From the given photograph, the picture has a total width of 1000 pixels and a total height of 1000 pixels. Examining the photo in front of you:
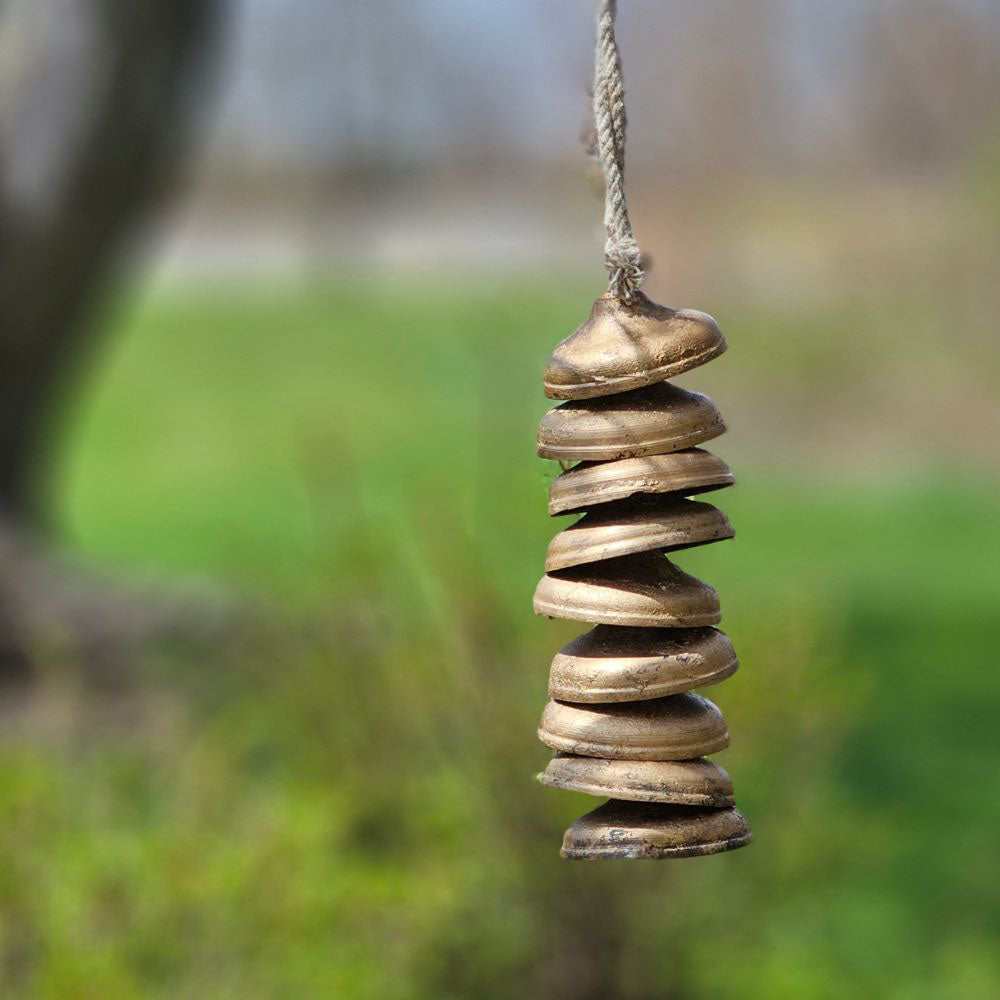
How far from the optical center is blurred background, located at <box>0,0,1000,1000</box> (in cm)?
418

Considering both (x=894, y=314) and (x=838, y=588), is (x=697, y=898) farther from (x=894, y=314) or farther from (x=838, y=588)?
(x=894, y=314)

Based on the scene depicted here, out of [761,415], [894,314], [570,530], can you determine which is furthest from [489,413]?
[570,530]

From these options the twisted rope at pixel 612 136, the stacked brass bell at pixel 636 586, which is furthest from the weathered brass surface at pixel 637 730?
the twisted rope at pixel 612 136

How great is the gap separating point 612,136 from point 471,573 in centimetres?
321

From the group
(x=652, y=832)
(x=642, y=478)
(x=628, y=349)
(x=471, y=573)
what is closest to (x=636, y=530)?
(x=642, y=478)

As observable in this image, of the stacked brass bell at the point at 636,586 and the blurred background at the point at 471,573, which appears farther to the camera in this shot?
the blurred background at the point at 471,573

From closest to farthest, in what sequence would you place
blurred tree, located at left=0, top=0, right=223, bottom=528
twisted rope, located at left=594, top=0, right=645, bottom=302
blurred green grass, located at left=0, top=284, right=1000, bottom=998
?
twisted rope, located at left=594, top=0, right=645, bottom=302
blurred green grass, located at left=0, top=284, right=1000, bottom=998
blurred tree, located at left=0, top=0, right=223, bottom=528

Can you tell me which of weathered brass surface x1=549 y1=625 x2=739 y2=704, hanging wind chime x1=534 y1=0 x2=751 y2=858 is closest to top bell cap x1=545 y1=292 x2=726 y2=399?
hanging wind chime x1=534 y1=0 x2=751 y2=858

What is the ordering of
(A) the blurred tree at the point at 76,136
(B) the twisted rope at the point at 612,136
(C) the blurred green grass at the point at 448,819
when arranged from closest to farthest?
1. (B) the twisted rope at the point at 612,136
2. (C) the blurred green grass at the point at 448,819
3. (A) the blurred tree at the point at 76,136

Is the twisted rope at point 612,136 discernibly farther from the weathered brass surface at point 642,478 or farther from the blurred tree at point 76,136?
the blurred tree at point 76,136

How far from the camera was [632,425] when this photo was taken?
1291mm

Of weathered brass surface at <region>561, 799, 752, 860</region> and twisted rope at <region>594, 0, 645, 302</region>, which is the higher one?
twisted rope at <region>594, 0, 645, 302</region>

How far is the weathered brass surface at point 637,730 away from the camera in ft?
4.34

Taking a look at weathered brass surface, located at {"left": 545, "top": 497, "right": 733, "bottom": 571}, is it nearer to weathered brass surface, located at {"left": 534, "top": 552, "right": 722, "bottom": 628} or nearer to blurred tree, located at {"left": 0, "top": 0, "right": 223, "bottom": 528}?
weathered brass surface, located at {"left": 534, "top": 552, "right": 722, "bottom": 628}
